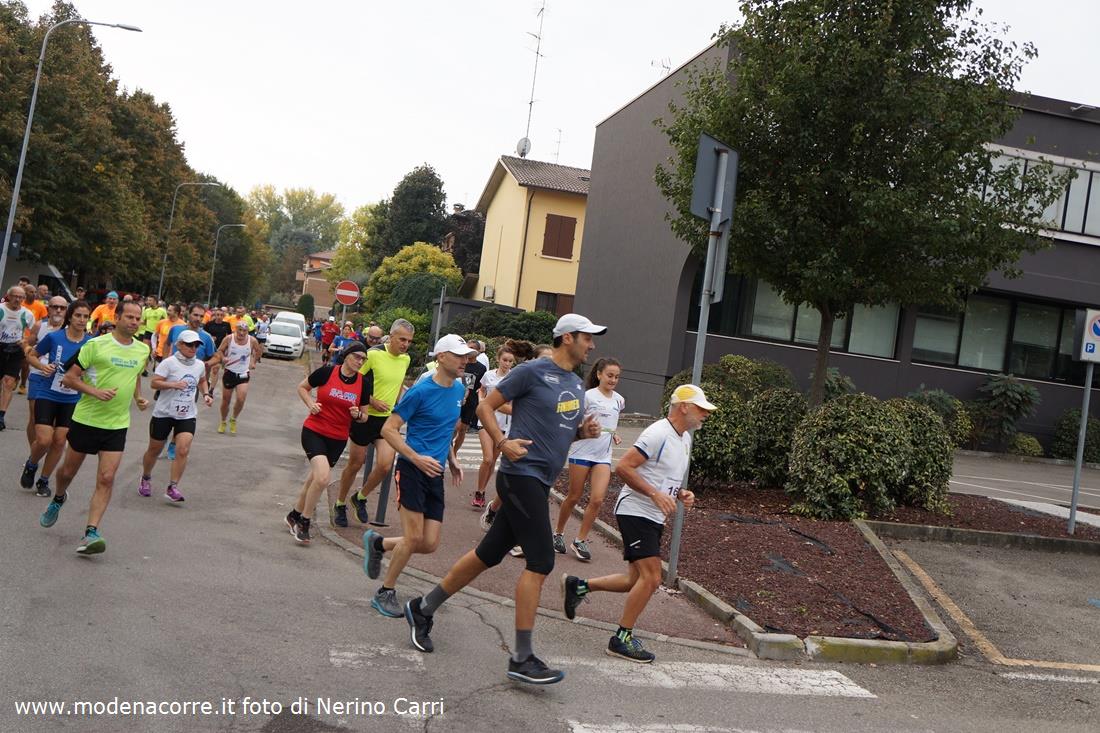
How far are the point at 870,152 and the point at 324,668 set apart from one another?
398 inches

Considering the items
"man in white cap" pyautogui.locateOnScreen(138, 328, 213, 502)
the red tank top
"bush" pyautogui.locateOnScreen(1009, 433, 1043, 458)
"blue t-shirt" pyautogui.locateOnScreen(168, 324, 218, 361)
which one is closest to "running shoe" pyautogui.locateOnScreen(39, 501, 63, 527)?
"man in white cap" pyautogui.locateOnScreen(138, 328, 213, 502)

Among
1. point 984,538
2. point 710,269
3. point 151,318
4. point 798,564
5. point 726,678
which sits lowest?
point 726,678

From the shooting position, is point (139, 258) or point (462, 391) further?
point (139, 258)

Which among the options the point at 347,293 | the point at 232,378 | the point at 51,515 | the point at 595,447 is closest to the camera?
the point at 51,515

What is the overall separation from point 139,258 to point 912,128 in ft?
161

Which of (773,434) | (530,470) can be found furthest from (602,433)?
(773,434)

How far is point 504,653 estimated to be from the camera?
21.1 ft

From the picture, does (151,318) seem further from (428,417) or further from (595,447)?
(428,417)

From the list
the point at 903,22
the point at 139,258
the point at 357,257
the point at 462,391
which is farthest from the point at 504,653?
the point at 357,257

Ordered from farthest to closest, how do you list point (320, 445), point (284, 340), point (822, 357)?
point (284, 340)
point (822, 357)
point (320, 445)

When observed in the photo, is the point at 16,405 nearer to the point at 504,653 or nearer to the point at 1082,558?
the point at 504,653

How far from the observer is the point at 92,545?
7.25m

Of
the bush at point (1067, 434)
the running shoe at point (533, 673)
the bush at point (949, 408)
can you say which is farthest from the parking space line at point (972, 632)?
the bush at point (1067, 434)

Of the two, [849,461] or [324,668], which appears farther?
[849,461]
